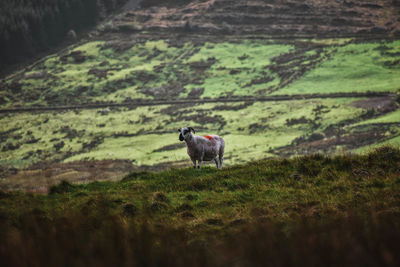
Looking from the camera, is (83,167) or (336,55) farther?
(336,55)

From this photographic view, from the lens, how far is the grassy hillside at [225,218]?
3232 mm

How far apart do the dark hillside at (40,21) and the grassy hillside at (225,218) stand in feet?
491

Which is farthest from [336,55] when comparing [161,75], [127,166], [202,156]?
[202,156]

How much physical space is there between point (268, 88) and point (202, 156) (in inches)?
2969

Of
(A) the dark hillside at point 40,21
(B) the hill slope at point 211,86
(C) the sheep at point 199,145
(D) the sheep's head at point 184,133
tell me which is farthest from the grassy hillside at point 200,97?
(D) the sheep's head at point 184,133

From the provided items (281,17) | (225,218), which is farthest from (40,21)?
(225,218)

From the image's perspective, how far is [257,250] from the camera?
128 inches

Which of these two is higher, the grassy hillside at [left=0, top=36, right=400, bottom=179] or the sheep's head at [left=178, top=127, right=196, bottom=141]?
the sheep's head at [left=178, top=127, right=196, bottom=141]

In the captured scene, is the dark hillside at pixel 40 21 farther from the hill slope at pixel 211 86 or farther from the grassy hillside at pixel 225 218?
the grassy hillside at pixel 225 218

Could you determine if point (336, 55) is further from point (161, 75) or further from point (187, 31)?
point (187, 31)

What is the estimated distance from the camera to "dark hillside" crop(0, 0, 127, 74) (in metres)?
147

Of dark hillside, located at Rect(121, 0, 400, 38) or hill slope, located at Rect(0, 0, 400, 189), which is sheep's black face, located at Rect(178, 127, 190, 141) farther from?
dark hillside, located at Rect(121, 0, 400, 38)

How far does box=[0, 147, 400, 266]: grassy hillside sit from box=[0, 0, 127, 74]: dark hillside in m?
150

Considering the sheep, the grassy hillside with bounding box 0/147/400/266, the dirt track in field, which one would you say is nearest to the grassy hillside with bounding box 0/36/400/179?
the dirt track in field
